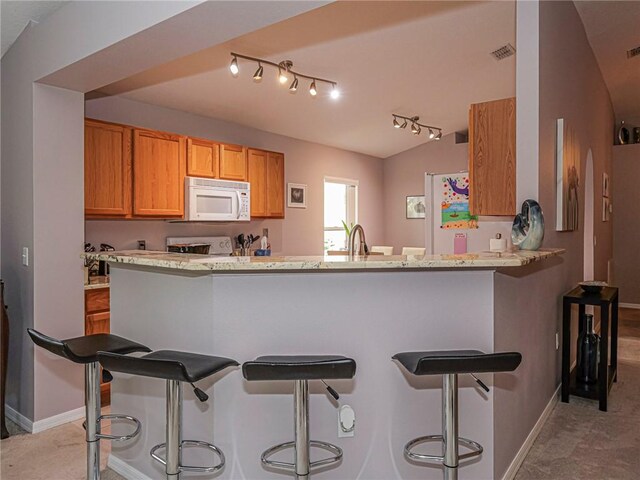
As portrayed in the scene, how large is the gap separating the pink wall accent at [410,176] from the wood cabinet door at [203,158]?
12.2 feet

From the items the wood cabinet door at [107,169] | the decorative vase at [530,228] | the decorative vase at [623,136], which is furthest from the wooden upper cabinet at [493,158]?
the decorative vase at [623,136]

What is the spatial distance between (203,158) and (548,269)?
10.2 feet

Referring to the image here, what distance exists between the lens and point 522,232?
2637 millimetres

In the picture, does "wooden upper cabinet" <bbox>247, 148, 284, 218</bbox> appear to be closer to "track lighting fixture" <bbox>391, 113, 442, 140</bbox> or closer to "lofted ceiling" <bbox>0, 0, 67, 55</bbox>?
"track lighting fixture" <bbox>391, 113, 442, 140</bbox>

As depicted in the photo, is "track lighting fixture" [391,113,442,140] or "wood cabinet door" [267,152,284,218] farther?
"track lighting fixture" [391,113,442,140]

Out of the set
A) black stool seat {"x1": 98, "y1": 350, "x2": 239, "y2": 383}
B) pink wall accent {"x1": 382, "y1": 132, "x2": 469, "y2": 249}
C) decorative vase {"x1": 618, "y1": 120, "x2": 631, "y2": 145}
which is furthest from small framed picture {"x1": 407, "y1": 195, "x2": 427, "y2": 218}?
black stool seat {"x1": 98, "y1": 350, "x2": 239, "y2": 383}

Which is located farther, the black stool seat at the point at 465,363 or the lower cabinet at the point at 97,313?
the lower cabinet at the point at 97,313

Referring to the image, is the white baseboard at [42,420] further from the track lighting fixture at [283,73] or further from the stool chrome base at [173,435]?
the track lighting fixture at [283,73]

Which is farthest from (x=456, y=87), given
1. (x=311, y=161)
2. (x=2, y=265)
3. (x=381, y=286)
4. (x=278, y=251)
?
(x=2, y=265)

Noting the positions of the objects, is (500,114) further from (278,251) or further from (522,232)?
(278,251)

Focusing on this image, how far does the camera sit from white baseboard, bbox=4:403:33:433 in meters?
3.09

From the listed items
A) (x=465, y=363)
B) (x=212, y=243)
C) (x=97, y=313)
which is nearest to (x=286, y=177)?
(x=212, y=243)

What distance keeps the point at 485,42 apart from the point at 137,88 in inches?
118

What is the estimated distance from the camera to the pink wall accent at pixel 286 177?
4191 millimetres
